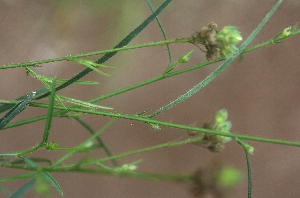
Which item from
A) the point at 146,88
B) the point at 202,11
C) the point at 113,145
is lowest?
the point at 113,145

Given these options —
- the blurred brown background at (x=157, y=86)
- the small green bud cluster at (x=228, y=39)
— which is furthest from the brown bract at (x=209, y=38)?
the blurred brown background at (x=157, y=86)

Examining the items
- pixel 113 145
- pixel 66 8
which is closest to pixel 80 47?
pixel 66 8

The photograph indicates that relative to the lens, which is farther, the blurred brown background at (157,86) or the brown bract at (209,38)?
the blurred brown background at (157,86)

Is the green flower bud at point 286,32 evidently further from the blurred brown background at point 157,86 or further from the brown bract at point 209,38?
the blurred brown background at point 157,86

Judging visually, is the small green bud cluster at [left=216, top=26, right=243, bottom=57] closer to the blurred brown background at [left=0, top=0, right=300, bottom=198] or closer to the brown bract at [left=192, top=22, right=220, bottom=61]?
the brown bract at [left=192, top=22, right=220, bottom=61]

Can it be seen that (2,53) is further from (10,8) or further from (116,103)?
(116,103)

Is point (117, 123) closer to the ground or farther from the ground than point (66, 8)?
closer to the ground

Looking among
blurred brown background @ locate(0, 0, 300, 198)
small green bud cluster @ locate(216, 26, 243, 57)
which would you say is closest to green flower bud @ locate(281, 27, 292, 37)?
small green bud cluster @ locate(216, 26, 243, 57)
